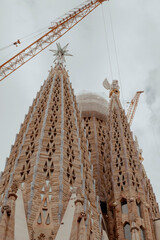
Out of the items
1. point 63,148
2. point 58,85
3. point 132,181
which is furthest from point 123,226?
point 58,85

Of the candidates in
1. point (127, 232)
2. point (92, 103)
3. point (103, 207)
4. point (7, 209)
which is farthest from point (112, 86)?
point (7, 209)

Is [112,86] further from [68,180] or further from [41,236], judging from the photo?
[41,236]

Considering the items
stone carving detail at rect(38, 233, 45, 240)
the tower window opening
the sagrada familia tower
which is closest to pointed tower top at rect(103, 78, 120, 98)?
the sagrada familia tower

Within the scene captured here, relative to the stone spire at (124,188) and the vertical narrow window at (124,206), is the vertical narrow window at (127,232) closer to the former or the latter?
the stone spire at (124,188)

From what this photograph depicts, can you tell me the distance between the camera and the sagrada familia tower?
1619 cm

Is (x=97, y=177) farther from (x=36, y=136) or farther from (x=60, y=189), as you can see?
(x=60, y=189)

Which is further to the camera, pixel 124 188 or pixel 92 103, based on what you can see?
pixel 92 103

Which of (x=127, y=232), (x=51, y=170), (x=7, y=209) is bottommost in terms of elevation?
(x=7, y=209)

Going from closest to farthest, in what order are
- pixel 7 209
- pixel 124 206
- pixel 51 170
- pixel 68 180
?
pixel 7 209, pixel 68 180, pixel 51 170, pixel 124 206

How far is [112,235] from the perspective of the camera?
2378 cm

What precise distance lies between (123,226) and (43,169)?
6.73 meters

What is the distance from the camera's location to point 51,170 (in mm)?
19766

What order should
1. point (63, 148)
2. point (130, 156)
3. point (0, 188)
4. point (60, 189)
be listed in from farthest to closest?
point (130, 156), point (63, 148), point (0, 188), point (60, 189)

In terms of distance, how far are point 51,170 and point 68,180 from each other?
0.99 metres
